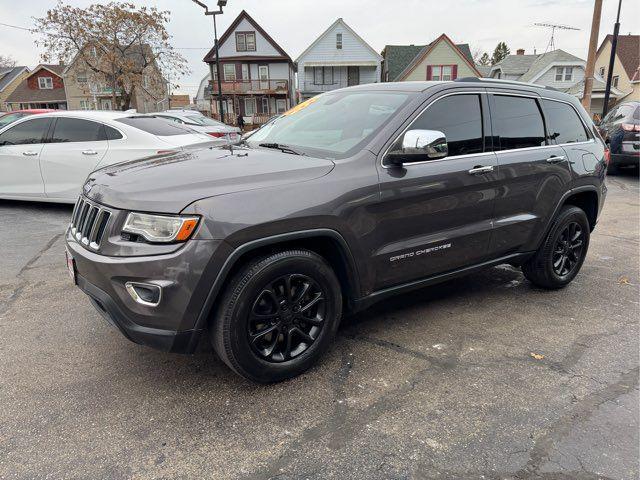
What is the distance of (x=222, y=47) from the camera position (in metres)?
41.2

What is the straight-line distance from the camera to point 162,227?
2354mm

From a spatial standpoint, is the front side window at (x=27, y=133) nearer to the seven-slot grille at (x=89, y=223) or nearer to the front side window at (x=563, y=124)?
the seven-slot grille at (x=89, y=223)

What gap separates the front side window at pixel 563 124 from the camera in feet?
13.4

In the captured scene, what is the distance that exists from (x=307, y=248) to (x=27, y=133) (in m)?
6.20

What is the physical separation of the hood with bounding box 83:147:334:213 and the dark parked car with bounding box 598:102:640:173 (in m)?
9.22

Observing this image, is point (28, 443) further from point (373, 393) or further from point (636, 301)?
point (636, 301)

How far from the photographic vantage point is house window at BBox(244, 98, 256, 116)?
4316 centimetres

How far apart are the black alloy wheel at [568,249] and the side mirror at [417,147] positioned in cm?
184

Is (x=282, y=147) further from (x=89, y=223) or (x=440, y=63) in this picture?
(x=440, y=63)

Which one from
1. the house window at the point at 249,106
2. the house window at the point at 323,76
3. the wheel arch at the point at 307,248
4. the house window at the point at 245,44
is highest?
the house window at the point at 245,44

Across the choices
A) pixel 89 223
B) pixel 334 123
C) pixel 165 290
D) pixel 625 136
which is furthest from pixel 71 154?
pixel 625 136

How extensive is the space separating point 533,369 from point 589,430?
1.93 feet

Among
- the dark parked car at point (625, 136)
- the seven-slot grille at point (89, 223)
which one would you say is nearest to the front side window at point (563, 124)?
the seven-slot grille at point (89, 223)

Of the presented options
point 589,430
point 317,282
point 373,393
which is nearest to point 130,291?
point 317,282
